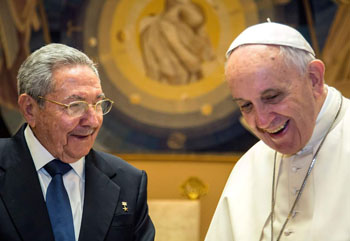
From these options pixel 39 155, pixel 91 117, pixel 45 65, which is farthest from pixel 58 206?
pixel 45 65

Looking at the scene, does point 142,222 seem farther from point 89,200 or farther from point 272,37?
point 272,37

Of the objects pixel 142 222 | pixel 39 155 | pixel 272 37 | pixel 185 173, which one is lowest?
pixel 185 173

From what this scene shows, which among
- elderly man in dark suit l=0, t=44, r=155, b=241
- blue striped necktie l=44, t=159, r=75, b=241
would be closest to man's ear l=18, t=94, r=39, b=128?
elderly man in dark suit l=0, t=44, r=155, b=241

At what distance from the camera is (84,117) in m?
2.75

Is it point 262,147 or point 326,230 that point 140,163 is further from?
point 326,230

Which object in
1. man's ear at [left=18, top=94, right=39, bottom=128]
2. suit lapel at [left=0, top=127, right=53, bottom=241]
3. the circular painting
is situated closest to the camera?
suit lapel at [left=0, top=127, right=53, bottom=241]

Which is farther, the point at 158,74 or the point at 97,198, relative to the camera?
the point at 158,74

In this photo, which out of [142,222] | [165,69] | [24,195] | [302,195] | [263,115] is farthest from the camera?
[165,69]

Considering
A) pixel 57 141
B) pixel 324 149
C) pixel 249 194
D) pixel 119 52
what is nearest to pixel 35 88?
pixel 57 141

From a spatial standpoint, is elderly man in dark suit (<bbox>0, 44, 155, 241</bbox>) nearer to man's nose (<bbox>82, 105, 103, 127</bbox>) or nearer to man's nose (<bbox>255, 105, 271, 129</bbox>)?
man's nose (<bbox>82, 105, 103, 127</bbox>)

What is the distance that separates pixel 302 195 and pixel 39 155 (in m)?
1.31

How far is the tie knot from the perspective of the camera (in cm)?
282

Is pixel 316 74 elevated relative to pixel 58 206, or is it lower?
elevated

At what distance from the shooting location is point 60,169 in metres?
2.83
